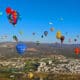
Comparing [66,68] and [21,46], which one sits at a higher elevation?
[21,46]

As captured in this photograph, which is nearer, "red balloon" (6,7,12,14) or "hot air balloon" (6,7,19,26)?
"hot air balloon" (6,7,19,26)

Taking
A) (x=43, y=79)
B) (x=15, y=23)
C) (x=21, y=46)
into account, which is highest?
(x=15, y=23)

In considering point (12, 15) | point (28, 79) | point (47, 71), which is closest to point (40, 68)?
point (47, 71)

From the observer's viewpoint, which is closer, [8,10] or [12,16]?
[12,16]

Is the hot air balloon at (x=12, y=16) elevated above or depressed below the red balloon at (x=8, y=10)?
below

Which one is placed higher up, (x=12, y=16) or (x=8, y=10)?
(x=8, y=10)

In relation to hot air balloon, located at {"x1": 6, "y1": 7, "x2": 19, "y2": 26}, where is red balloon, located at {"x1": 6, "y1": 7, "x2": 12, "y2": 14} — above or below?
above

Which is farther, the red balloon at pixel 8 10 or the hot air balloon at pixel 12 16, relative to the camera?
the red balloon at pixel 8 10

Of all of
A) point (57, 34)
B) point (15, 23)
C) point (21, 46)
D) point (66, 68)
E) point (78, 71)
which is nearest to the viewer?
point (15, 23)

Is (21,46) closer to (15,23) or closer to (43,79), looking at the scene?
(15,23)

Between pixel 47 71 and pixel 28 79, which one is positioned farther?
pixel 47 71

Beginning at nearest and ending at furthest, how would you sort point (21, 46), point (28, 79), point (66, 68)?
point (21, 46), point (28, 79), point (66, 68)
